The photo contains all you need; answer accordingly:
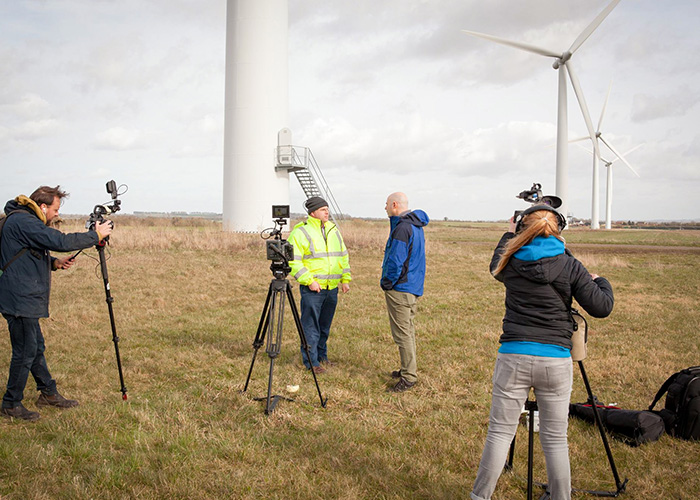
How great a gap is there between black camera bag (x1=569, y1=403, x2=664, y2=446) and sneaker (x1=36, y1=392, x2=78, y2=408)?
519 cm

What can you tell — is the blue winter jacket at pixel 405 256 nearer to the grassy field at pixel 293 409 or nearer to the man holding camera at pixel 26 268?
the grassy field at pixel 293 409

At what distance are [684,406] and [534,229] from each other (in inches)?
123

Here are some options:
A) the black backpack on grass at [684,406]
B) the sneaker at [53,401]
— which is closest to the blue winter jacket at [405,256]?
the black backpack on grass at [684,406]

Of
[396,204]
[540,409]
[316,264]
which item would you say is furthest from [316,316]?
[540,409]

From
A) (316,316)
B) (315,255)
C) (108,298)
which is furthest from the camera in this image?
(316,316)

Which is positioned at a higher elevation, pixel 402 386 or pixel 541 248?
pixel 541 248

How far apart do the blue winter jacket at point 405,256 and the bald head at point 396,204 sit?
96 millimetres

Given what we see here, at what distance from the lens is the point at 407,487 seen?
12.5 feet

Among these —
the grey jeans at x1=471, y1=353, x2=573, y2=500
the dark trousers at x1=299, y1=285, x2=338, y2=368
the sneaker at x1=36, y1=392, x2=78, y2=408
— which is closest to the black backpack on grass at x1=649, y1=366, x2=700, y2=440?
the grey jeans at x1=471, y1=353, x2=573, y2=500

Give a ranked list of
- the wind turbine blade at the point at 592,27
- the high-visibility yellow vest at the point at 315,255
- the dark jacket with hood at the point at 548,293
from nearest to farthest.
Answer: the dark jacket with hood at the point at 548,293 → the high-visibility yellow vest at the point at 315,255 → the wind turbine blade at the point at 592,27

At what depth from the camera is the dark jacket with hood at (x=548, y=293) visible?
2.90 metres

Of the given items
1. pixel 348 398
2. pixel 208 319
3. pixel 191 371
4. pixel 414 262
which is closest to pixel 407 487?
pixel 348 398

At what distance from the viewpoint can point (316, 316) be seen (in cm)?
652

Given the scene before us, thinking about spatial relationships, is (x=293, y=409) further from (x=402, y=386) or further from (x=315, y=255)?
(x=315, y=255)
